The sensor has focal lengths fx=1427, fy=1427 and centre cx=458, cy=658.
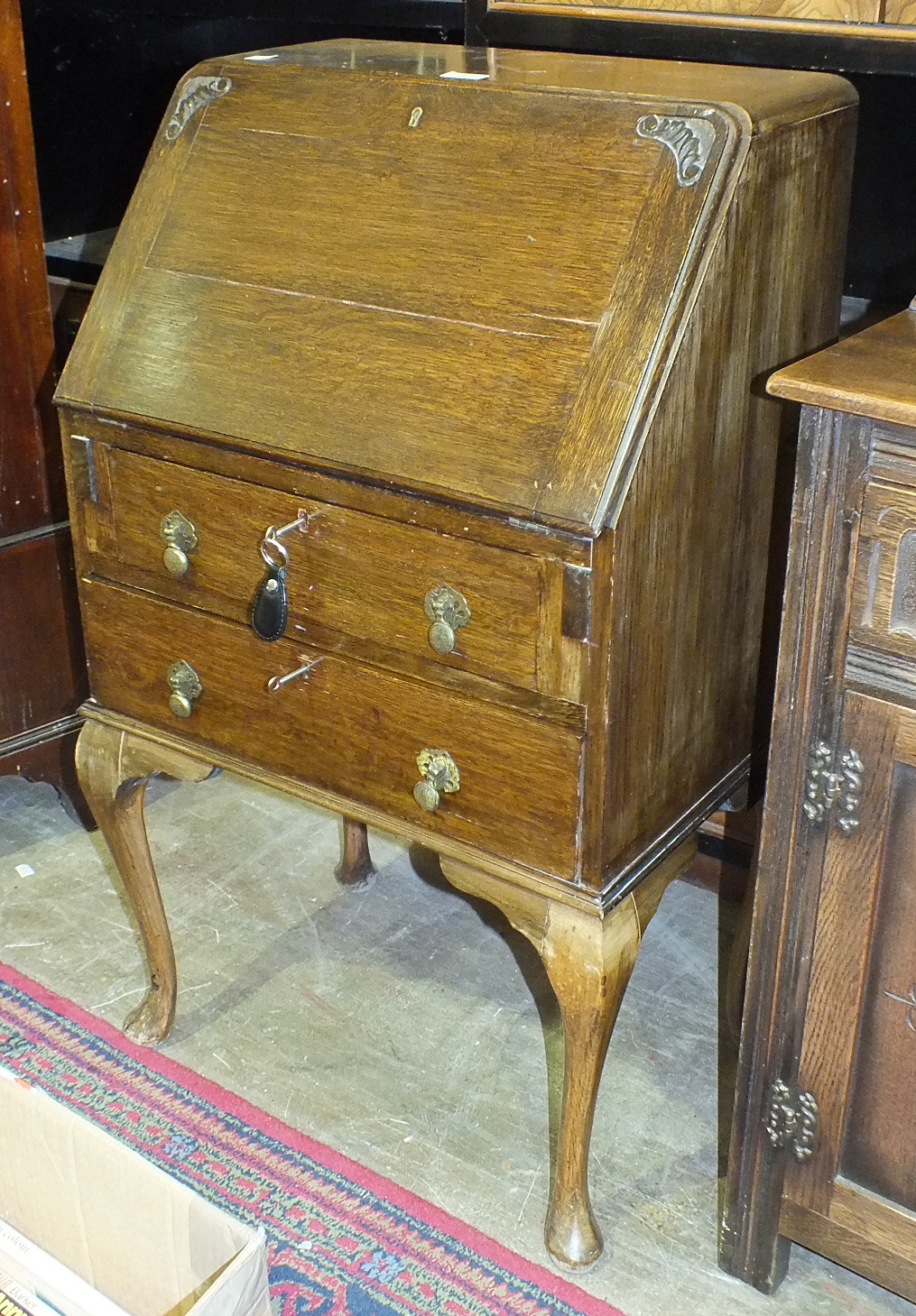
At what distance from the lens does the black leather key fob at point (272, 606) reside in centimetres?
156

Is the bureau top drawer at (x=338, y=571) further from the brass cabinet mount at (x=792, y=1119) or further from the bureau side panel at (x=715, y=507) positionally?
the brass cabinet mount at (x=792, y=1119)

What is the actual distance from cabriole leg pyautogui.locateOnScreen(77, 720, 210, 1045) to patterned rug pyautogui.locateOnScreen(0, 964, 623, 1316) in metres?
0.06

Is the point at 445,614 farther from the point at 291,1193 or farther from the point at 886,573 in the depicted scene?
the point at 291,1193

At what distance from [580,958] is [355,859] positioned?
97 centimetres

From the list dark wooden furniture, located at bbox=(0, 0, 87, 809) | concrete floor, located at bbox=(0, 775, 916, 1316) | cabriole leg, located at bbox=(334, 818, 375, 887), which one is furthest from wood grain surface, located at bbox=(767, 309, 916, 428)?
dark wooden furniture, located at bbox=(0, 0, 87, 809)

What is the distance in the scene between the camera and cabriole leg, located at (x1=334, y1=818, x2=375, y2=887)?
2396 millimetres

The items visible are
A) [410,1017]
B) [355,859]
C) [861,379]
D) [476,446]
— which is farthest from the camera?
[355,859]

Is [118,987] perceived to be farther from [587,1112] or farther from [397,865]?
[587,1112]

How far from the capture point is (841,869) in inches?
55.8

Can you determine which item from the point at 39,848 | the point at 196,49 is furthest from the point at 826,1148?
the point at 196,49

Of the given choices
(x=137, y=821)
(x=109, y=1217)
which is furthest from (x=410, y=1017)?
(x=109, y=1217)

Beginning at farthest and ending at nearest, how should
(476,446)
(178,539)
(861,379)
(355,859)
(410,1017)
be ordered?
1. (355,859)
2. (410,1017)
3. (178,539)
4. (476,446)
5. (861,379)

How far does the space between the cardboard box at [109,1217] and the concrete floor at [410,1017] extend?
38 cm

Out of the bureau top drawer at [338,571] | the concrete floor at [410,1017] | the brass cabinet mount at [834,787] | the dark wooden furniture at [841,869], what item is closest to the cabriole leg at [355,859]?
the concrete floor at [410,1017]
